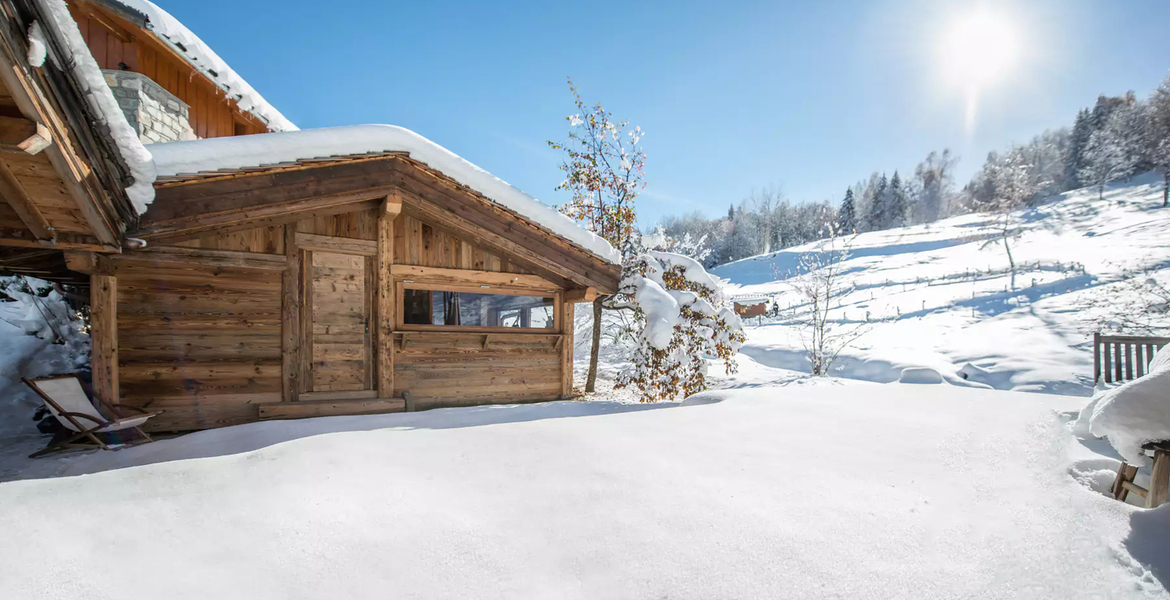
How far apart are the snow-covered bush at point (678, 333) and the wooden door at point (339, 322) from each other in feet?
14.7

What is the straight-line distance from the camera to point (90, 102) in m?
4.16

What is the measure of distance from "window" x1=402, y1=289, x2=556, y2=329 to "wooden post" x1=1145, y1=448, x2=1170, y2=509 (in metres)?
6.92

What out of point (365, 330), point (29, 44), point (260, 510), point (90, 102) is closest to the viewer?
point (260, 510)

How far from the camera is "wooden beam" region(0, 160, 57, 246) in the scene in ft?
13.9

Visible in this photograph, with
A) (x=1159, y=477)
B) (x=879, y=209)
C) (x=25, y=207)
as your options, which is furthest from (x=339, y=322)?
(x=879, y=209)

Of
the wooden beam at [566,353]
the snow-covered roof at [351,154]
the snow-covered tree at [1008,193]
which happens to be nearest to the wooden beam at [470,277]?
the wooden beam at [566,353]

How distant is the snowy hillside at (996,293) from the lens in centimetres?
1296

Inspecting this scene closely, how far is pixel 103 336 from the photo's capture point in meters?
5.59

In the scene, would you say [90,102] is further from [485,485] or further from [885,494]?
[885,494]

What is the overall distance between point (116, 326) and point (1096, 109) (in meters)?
76.4

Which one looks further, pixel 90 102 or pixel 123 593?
pixel 90 102

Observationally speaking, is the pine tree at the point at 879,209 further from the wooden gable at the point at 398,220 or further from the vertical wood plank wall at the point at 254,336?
the vertical wood plank wall at the point at 254,336

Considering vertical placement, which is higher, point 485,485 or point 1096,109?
point 1096,109

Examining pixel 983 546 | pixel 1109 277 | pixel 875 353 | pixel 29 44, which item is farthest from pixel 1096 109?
pixel 29 44
